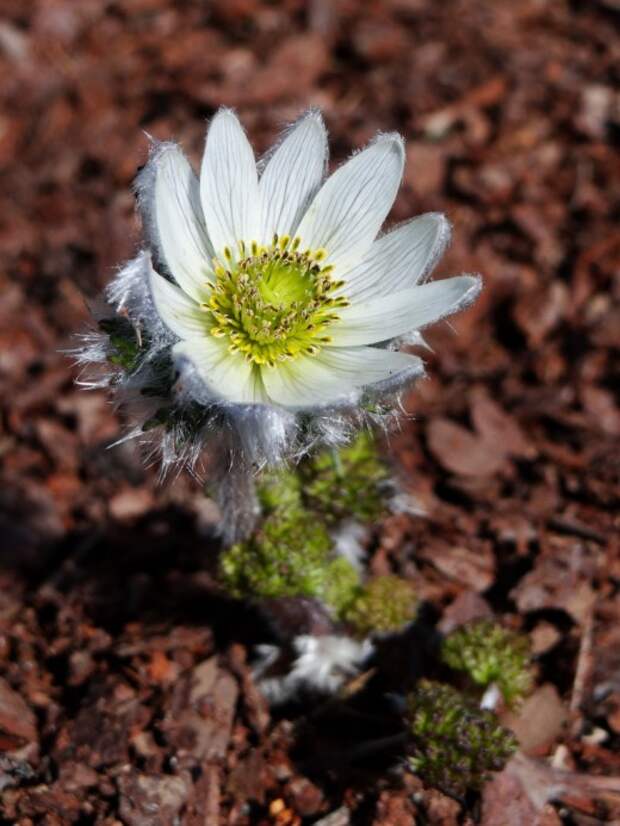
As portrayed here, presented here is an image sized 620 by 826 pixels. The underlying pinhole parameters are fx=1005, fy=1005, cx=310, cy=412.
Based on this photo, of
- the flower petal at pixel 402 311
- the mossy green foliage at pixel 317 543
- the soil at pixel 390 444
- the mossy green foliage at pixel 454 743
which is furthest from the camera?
the soil at pixel 390 444

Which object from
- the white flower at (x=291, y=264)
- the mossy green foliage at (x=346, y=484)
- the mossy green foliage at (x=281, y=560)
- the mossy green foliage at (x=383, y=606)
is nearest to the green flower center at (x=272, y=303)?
the white flower at (x=291, y=264)

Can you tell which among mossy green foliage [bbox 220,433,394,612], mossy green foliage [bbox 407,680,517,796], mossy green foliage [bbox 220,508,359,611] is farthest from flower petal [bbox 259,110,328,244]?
mossy green foliage [bbox 407,680,517,796]

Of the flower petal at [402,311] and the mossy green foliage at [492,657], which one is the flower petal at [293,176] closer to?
the flower petal at [402,311]

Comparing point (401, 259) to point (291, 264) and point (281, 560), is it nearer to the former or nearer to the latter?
point (291, 264)

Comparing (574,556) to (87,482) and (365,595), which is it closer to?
(365,595)

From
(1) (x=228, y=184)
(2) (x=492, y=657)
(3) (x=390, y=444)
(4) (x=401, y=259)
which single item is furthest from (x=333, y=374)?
(3) (x=390, y=444)

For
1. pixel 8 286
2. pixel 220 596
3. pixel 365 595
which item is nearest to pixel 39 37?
pixel 8 286
